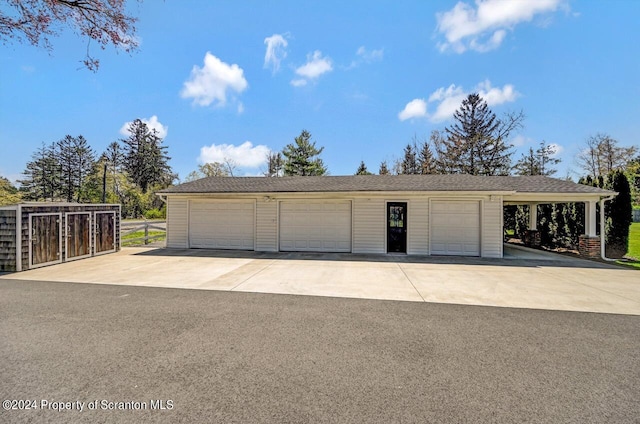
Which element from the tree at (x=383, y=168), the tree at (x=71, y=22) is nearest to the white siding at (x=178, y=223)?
the tree at (x=71, y=22)

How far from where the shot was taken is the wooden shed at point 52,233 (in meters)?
7.44

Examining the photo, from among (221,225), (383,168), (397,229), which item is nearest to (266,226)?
(221,225)

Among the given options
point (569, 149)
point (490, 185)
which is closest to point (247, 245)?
point (490, 185)

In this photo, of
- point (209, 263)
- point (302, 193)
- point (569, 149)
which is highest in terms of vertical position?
point (569, 149)

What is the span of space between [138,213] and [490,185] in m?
41.9

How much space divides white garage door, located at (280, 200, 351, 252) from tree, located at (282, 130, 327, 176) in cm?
1902

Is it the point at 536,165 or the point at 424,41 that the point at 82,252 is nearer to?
the point at 424,41

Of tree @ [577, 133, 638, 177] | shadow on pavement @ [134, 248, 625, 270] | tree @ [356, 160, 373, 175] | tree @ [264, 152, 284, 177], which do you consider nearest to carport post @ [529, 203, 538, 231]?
shadow on pavement @ [134, 248, 625, 270]

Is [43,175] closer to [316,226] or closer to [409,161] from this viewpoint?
[316,226]

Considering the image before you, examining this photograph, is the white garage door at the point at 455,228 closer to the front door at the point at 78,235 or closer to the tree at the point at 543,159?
the front door at the point at 78,235

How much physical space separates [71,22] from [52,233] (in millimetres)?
5996

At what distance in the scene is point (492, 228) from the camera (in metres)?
10.2

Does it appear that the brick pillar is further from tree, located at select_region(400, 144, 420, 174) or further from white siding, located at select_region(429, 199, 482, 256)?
tree, located at select_region(400, 144, 420, 174)

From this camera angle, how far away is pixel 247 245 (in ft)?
38.1
